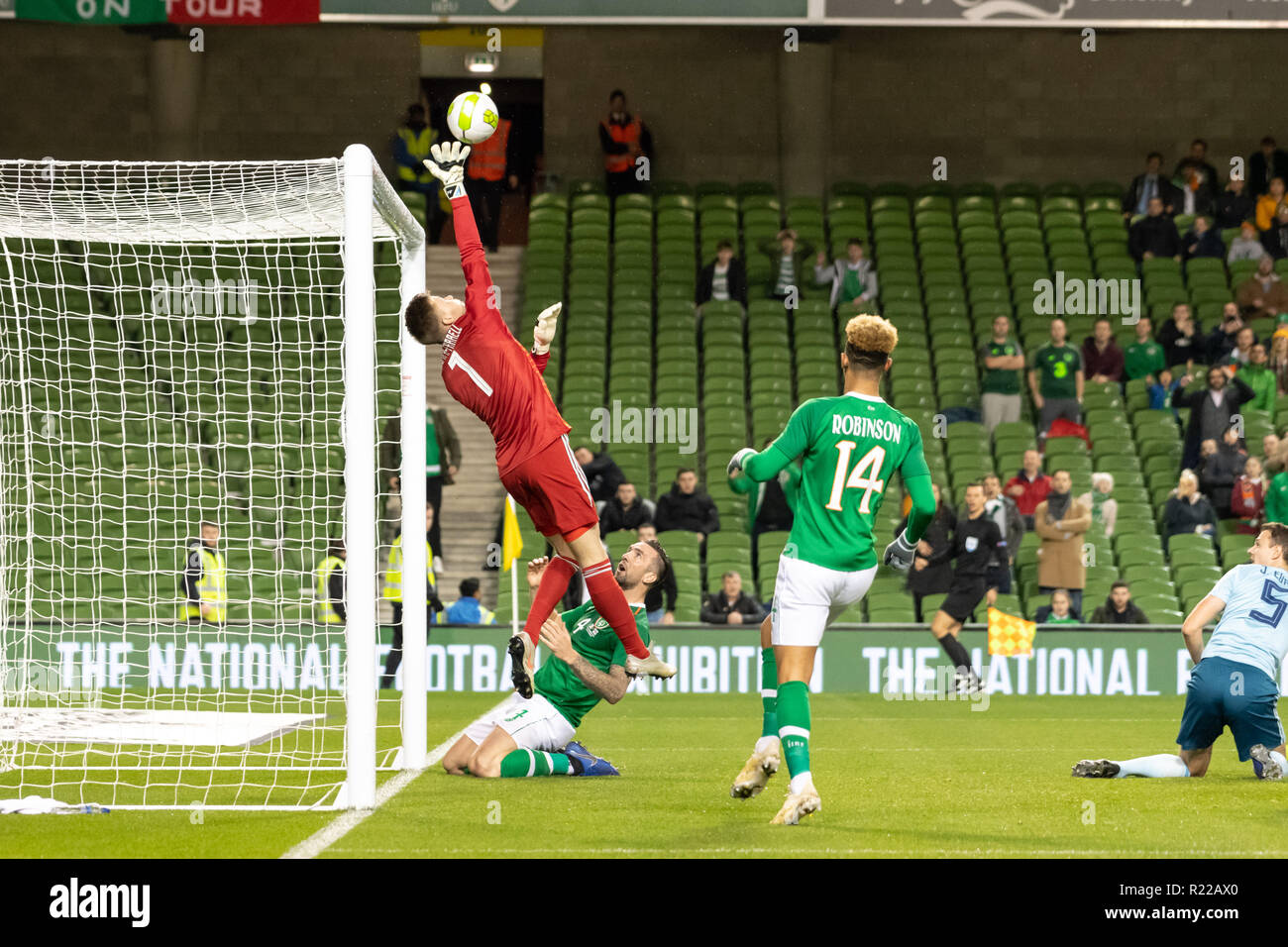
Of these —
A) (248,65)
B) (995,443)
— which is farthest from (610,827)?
(248,65)

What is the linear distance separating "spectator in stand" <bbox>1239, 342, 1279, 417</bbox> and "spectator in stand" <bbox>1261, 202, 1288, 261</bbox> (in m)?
3.56

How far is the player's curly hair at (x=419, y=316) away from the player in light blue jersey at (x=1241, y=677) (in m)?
4.13

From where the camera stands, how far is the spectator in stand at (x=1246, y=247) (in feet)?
66.0

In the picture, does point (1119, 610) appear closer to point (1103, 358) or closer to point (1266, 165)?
point (1103, 358)

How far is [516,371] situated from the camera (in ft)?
23.9

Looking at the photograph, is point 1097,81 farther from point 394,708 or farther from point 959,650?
point 394,708

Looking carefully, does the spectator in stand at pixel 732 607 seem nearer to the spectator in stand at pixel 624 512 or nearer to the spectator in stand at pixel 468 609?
the spectator in stand at pixel 624 512

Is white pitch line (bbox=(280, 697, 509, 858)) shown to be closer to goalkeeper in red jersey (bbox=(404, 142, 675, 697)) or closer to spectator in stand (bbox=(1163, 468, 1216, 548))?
goalkeeper in red jersey (bbox=(404, 142, 675, 697))

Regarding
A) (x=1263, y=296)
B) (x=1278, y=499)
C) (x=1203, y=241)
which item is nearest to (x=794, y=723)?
(x=1278, y=499)

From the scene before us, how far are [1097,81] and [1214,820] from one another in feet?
63.0

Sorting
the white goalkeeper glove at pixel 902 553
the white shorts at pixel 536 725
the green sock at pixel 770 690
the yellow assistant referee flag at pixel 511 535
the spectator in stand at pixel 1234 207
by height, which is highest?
the spectator in stand at pixel 1234 207

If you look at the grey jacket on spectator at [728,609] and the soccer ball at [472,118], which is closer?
the soccer ball at [472,118]

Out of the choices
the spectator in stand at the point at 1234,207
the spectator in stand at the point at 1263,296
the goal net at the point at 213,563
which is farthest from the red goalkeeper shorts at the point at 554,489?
the spectator in stand at the point at 1234,207

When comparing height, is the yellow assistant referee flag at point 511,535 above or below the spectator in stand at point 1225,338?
below
